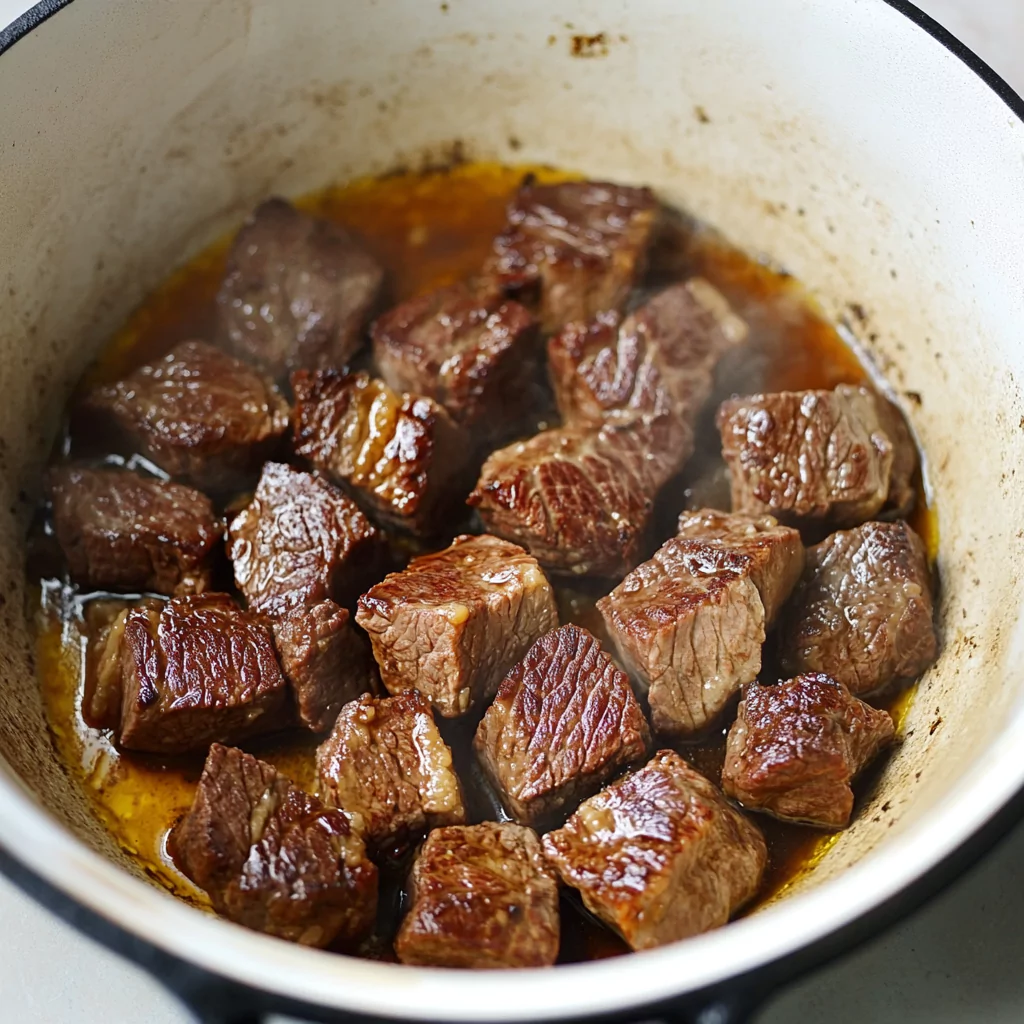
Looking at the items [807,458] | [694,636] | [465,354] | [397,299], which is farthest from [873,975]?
[397,299]

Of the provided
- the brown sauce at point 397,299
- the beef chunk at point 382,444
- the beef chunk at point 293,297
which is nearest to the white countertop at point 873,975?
the brown sauce at point 397,299

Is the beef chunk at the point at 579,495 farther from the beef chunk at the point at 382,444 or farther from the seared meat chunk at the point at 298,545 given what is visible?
the seared meat chunk at the point at 298,545

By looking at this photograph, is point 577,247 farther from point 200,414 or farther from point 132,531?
point 132,531

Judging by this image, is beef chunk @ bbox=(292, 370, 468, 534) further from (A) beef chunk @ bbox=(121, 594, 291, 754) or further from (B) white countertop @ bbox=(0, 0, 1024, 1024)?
(B) white countertop @ bbox=(0, 0, 1024, 1024)

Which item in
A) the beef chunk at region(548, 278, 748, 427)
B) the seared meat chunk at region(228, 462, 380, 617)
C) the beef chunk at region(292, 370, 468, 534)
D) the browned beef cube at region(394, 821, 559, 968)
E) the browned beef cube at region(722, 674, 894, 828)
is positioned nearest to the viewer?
the browned beef cube at region(394, 821, 559, 968)

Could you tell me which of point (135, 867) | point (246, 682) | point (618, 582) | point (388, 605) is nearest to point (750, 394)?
point (618, 582)

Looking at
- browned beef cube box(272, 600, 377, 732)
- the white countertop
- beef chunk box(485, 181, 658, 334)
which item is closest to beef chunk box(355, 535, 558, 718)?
browned beef cube box(272, 600, 377, 732)

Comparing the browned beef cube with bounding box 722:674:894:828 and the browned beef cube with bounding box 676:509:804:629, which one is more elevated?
the browned beef cube with bounding box 676:509:804:629

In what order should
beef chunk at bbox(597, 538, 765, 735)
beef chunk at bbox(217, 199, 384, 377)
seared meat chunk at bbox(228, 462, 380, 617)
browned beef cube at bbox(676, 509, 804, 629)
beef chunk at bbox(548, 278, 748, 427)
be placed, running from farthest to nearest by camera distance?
beef chunk at bbox(217, 199, 384, 377)
beef chunk at bbox(548, 278, 748, 427)
seared meat chunk at bbox(228, 462, 380, 617)
browned beef cube at bbox(676, 509, 804, 629)
beef chunk at bbox(597, 538, 765, 735)
